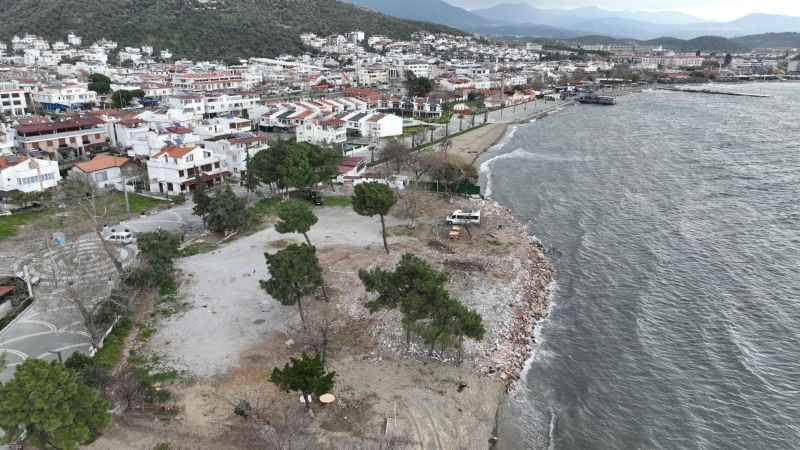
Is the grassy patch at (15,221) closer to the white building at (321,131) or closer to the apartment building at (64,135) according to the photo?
the apartment building at (64,135)

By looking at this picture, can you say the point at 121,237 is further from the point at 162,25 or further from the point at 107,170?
the point at 162,25

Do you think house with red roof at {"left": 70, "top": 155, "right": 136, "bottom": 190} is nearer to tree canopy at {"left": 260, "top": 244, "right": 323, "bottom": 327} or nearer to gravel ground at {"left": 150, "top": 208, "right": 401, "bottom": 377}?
gravel ground at {"left": 150, "top": 208, "right": 401, "bottom": 377}

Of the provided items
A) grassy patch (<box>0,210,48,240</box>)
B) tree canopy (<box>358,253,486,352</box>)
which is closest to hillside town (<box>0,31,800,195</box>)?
grassy patch (<box>0,210,48,240</box>)

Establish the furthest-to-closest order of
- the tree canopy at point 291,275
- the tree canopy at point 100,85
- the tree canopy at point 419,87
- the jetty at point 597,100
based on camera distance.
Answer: the jetty at point 597,100 < the tree canopy at point 419,87 < the tree canopy at point 100,85 < the tree canopy at point 291,275

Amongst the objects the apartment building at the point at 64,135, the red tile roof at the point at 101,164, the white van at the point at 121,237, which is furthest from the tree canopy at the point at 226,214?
the apartment building at the point at 64,135

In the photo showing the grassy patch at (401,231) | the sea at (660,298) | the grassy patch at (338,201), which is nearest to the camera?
the sea at (660,298)

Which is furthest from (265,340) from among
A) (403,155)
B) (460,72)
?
(460,72)
